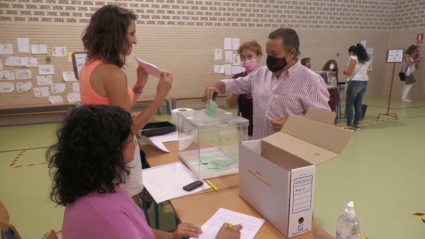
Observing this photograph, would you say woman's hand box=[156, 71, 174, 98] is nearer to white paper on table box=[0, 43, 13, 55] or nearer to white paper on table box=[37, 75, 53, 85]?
white paper on table box=[37, 75, 53, 85]

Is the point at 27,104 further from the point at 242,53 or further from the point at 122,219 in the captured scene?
the point at 122,219

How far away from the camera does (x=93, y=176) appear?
2.97 ft

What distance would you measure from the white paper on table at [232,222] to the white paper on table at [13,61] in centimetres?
603

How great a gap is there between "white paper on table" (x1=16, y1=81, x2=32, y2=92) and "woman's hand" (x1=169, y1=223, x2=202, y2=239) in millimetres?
5988

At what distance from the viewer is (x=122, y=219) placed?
89 cm

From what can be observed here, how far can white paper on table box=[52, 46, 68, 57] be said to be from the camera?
5.90m

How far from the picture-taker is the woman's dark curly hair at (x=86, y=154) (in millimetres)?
893

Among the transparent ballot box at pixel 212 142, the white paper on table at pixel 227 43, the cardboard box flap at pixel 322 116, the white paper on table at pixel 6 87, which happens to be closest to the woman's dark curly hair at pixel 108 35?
the transparent ballot box at pixel 212 142

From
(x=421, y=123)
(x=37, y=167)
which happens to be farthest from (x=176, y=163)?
(x=421, y=123)

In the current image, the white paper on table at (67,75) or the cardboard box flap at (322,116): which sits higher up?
the cardboard box flap at (322,116)

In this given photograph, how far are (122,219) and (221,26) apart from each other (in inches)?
264

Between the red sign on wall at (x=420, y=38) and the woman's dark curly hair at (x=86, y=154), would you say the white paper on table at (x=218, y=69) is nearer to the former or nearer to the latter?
the red sign on wall at (x=420, y=38)

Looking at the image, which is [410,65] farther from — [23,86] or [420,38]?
[23,86]

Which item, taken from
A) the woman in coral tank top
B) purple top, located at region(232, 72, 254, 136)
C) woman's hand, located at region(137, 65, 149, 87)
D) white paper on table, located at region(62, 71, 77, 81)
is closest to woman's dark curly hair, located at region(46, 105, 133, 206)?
the woman in coral tank top
